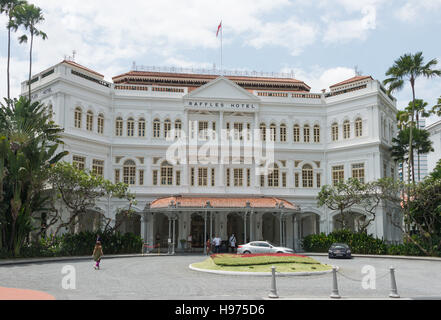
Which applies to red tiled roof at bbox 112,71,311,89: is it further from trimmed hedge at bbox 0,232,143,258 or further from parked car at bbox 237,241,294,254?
parked car at bbox 237,241,294,254

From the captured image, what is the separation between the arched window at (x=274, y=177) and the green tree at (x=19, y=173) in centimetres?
1950

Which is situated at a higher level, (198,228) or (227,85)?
(227,85)

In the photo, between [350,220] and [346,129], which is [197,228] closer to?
[350,220]

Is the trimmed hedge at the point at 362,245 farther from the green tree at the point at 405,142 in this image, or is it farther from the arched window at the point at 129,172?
the arched window at the point at 129,172

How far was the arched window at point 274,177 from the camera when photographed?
136 ft

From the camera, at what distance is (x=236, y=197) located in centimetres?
3988

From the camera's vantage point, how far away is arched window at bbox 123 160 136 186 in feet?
131

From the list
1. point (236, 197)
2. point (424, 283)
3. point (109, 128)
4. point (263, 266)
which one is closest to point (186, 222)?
point (236, 197)

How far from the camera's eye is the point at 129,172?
40.1m

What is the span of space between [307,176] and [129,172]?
15759mm

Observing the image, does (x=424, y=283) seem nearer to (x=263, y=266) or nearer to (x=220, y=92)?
(x=263, y=266)

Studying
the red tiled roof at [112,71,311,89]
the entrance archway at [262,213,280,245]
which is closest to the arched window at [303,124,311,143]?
the red tiled roof at [112,71,311,89]

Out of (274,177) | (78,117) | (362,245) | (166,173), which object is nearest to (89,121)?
(78,117)
